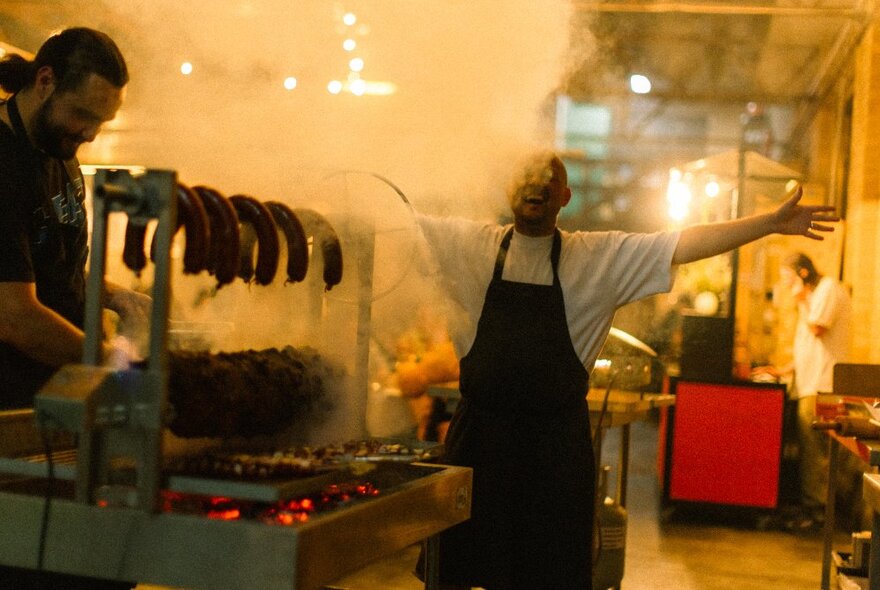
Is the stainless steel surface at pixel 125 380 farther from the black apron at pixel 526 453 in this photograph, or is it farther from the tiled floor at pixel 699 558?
the tiled floor at pixel 699 558

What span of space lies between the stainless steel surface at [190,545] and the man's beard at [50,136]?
815 mm

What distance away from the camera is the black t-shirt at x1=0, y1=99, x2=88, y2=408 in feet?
6.65

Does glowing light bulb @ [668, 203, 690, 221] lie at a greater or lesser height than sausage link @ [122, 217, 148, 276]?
greater

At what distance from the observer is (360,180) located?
2697 millimetres

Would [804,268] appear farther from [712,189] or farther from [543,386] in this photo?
[543,386]

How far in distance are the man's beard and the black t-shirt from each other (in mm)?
24

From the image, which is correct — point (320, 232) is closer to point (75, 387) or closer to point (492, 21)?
point (75, 387)

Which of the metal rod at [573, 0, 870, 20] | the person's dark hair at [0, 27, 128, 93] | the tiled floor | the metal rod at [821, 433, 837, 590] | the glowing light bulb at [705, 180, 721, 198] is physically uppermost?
the metal rod at [573, 0, 870, 20]

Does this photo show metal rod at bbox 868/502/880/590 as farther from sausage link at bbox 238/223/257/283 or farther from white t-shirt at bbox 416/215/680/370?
sausage link at bbox 238/223/257/283

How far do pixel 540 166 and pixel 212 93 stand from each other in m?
1.07

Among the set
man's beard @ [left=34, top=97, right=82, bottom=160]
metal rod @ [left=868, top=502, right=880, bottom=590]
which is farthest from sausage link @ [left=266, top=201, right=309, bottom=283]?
metal rod @ [left=868, top=502, right=880, bottom=590]

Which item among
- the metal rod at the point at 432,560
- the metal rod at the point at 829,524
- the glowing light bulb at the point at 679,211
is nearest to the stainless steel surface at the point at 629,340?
the metal rod at the point at 829,524

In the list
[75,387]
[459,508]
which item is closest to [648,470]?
[459,508]

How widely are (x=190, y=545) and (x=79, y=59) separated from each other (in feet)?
3.54
